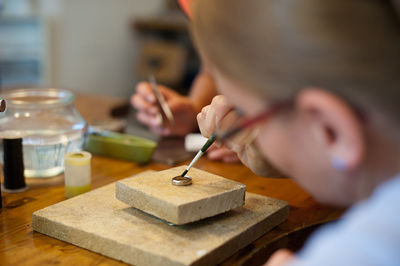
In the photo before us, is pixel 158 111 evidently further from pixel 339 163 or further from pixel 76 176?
pixel 339 163

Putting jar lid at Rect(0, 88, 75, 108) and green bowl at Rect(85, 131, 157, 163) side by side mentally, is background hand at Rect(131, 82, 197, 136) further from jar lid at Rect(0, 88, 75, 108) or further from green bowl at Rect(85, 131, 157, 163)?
jar lid at Rect(0, 88, 75, 108)

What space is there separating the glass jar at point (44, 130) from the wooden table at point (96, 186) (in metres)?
0.04

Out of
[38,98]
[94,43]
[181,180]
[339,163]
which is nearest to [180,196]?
[181,180]

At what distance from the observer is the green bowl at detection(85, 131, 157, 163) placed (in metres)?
1.17

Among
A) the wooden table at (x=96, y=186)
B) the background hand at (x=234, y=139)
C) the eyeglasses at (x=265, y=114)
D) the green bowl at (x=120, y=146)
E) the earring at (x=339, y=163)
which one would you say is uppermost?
the eyeglasses at (x=265, y=114)

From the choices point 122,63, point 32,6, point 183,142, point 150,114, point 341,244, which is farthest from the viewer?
point 122,63

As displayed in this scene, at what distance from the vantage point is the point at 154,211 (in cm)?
75

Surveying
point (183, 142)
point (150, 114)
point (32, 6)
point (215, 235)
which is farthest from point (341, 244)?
point (32, 6)

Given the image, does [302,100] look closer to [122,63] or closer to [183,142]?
[183,142]

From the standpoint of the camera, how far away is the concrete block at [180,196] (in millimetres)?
727

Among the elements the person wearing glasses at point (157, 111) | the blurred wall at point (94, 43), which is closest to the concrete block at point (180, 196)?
the person wearing glasses at point (157, 111)

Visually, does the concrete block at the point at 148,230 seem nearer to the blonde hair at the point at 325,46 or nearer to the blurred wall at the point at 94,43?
the blonde hair at the point at 325,46

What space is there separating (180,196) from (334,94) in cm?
32

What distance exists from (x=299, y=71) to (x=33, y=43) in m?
2.86
